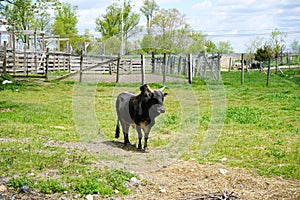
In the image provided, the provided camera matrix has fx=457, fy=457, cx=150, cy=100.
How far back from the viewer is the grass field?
824 centimetres

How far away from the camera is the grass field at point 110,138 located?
8241 millimetres

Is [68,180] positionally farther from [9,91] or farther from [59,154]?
[9,91]

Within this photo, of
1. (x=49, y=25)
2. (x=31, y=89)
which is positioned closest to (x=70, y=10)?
(x=49, y=25)

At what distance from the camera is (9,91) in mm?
24484

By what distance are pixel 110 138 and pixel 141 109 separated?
2071mm

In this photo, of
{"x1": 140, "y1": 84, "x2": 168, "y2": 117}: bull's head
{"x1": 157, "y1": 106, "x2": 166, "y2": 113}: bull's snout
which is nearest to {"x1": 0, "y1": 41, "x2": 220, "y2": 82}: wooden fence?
{"x1": 140, "y1": 84, "x2": 168, "y2": 117}: bull's head

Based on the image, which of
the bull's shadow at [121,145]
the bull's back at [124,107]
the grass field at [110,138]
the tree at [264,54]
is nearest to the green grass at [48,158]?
the grass field at [110,138]

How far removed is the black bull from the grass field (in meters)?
0.95

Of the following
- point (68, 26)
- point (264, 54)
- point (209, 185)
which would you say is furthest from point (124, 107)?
point (68, 26)

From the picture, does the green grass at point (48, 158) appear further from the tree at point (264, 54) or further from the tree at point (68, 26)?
the tree at point (68, 26)

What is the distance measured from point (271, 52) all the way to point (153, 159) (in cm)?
5237

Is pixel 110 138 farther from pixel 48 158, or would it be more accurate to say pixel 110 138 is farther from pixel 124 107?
pixel 48 158

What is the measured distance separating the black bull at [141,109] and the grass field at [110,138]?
3.12 feet

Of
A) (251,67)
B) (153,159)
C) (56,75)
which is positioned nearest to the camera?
(153,159)
